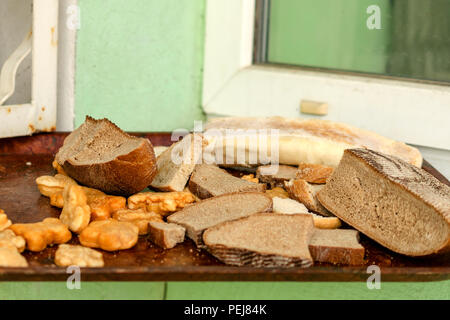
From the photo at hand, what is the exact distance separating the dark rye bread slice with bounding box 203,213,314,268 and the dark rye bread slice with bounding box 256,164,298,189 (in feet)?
0.76

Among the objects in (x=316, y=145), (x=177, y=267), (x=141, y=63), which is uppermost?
(x=141, y=63)

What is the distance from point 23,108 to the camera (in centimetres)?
143

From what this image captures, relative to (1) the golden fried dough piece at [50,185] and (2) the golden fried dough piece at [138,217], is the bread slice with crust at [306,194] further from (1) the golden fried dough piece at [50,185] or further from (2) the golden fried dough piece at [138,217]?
(1) the golden fried dough piece at [50,185]

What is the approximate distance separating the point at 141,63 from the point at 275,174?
56 cm

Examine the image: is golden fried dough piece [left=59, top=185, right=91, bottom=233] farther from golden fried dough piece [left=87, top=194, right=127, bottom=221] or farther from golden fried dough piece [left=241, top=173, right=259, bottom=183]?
golden fried dough piece [left=241, top=173, right=259, bottom=183]

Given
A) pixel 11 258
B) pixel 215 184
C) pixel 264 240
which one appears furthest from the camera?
pixel 215 184

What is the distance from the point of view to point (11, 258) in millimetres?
860

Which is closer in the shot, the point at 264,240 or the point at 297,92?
the point at 264,240

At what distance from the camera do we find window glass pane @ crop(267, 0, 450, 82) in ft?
4.95

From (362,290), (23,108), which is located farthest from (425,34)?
(23,108)

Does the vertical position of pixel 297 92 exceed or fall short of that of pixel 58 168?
it exceeds it

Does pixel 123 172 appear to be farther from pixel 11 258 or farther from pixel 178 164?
pixel 11 258

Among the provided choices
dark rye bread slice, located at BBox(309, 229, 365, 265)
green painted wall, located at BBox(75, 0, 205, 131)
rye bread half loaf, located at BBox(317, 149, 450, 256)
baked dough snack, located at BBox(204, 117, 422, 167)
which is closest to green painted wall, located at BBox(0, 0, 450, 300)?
green painted wall, located at BBox(75, 0, 205, 131)

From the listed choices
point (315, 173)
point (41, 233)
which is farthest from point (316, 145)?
point (41, 233)
